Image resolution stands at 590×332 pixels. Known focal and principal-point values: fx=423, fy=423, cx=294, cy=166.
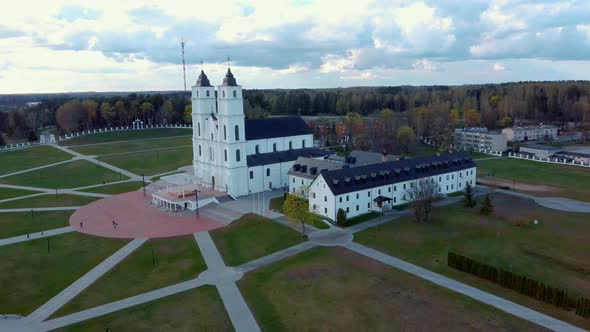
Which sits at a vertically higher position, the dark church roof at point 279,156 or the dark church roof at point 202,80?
the dark church roof at point 202,80

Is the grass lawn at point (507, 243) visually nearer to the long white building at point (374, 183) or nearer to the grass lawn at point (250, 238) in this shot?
the long white building at point (374, 183)

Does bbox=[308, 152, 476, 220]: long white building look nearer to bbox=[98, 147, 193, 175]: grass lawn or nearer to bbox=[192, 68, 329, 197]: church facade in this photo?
bbox=[192, 68, 329, 197]: church facade

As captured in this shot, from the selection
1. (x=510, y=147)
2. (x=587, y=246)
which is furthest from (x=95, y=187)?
(x=510, y=147)

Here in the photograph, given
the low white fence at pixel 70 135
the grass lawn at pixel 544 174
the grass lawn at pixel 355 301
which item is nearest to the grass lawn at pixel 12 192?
the low white fence at pixel 70 135

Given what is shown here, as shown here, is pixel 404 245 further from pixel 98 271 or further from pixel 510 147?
pixel 510 147

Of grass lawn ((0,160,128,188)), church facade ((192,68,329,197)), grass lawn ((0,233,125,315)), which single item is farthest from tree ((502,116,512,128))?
grass lawn ((0,233,125,315))

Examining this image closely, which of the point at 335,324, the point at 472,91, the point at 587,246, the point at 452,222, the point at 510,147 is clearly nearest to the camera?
the point at 335,324
